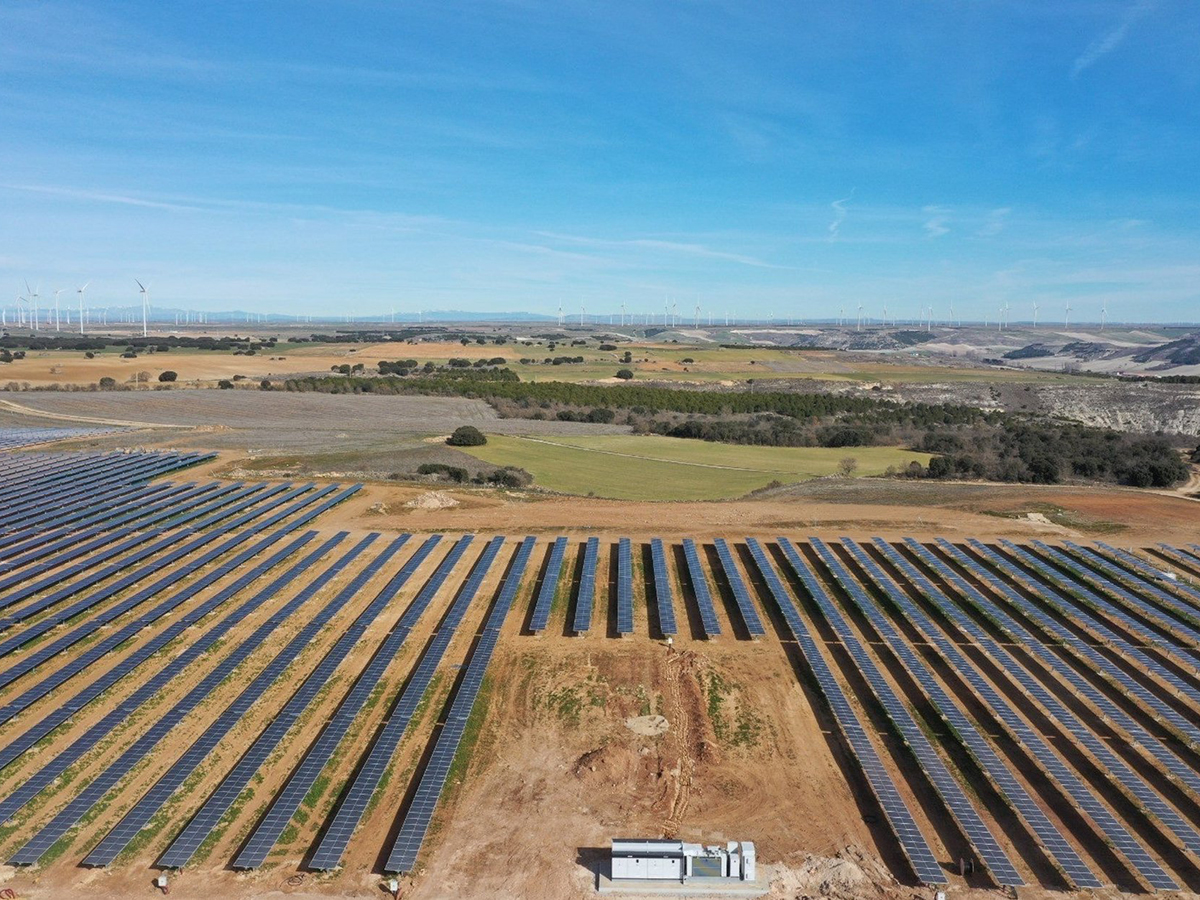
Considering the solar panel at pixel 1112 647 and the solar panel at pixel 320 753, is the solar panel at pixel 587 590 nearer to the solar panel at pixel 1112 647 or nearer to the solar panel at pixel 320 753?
the solar panel at pixel 320 753

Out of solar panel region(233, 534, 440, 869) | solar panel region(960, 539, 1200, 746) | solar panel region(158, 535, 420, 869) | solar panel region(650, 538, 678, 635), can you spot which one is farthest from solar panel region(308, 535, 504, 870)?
solar panel region(960, 539, 1200, 746)

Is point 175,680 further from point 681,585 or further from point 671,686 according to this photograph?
point 681,585

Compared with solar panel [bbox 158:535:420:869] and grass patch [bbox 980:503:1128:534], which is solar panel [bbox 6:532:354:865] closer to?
solar panel [bbox 158:535:420:869]

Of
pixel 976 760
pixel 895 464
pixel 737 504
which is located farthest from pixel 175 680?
pixel 895 464

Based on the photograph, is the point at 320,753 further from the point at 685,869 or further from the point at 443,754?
→ the point at 685,869

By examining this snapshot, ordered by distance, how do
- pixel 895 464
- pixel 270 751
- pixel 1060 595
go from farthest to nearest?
pixel 895 464 < pixel 1060 595 < pixel 270 751

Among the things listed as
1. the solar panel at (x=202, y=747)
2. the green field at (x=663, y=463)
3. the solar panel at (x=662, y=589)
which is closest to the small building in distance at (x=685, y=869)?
the solar panel at (x=202, y=747)
